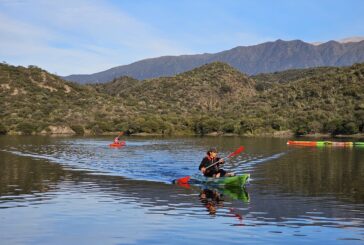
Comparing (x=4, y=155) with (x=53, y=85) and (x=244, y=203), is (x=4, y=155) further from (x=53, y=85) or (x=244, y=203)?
(x=53, y=85)

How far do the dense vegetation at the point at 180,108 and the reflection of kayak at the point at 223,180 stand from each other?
201 ft

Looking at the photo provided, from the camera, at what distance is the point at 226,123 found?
99.0 m

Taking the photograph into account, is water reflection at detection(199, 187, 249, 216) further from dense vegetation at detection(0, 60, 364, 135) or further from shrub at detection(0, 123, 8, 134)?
shrub at detection(0, 123, 8, 134)

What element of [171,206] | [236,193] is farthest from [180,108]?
[171,206]

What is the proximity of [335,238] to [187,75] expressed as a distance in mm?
152256

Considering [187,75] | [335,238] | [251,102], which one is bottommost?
[335,238]

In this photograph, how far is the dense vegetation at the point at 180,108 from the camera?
311 ft

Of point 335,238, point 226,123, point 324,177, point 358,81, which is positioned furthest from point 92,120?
point 335,238

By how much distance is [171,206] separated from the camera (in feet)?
66.4

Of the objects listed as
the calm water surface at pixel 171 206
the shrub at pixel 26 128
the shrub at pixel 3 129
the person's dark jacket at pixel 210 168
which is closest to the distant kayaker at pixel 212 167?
the person's dark jacket at pixel 210 168

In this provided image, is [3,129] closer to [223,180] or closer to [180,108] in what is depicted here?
[180,108]

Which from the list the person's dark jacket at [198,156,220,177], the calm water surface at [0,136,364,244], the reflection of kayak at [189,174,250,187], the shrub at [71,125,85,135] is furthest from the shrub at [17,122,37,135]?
the person's dark jacket at [198,156,220,177]

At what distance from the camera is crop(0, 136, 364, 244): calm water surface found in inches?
600

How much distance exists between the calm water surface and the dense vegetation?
58146 millimetres
